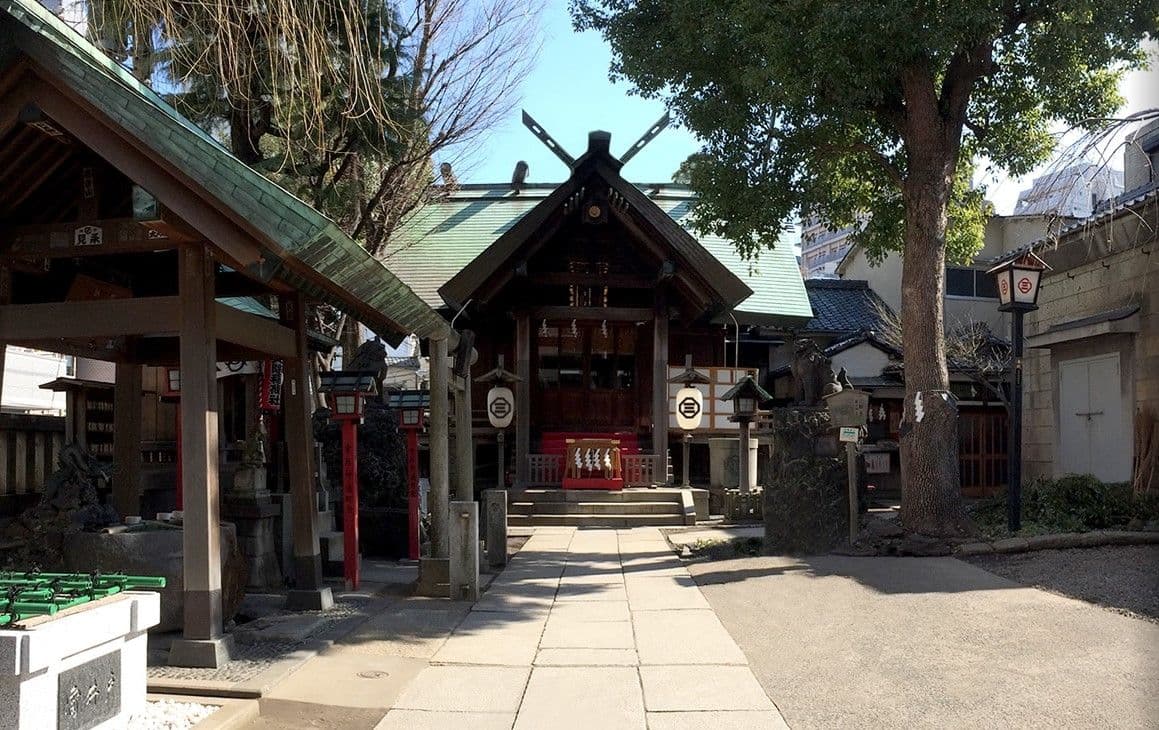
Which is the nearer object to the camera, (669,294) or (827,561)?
(827,561)

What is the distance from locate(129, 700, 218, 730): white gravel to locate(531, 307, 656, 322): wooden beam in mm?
14109

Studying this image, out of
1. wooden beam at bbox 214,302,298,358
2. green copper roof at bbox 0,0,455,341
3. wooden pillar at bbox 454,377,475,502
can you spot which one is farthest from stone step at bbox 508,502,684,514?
green copper roof at bbox 0,0,455,341

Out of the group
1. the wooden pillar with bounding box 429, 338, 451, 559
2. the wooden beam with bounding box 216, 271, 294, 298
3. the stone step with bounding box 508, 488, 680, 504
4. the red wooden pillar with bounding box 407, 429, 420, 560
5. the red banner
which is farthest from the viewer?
the stone step with bounding box 508, 488, 680, 504

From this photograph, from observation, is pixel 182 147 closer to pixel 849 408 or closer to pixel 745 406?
pixel 849 408

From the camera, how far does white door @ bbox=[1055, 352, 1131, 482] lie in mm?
13766

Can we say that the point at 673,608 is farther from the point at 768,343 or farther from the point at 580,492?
the point at 768,343

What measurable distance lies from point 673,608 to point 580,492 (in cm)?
836

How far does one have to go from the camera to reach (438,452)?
1002cm

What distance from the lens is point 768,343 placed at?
22.8 metres

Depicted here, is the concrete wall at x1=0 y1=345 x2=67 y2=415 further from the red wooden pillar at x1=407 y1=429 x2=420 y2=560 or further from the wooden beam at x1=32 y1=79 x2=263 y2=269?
the wooden beam at x1=32 y1=79 x2=263 y2=269

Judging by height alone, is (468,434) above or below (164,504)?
Answer: above

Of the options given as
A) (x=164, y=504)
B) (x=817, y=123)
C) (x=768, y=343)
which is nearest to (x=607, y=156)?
(x=817, y=123)

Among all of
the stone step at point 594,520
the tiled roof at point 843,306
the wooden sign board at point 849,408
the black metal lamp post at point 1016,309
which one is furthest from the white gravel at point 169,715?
the tiled roof at point 843,306

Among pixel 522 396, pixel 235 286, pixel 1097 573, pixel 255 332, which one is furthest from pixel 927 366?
pixel 522 396
